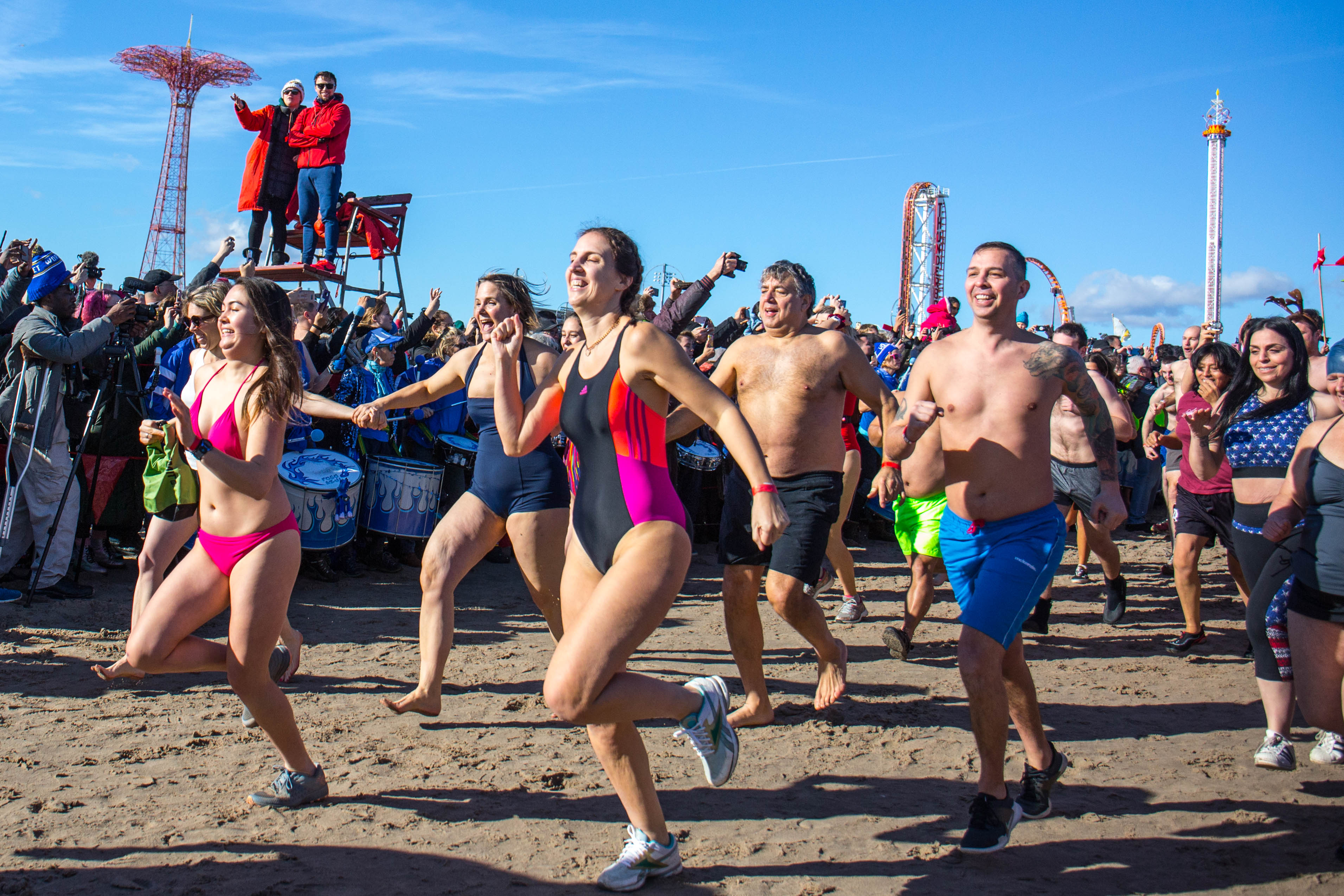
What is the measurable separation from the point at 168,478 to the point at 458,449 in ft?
15.8

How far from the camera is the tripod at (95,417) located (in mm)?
6566

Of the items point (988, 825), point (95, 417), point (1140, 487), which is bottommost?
point (988, 825)

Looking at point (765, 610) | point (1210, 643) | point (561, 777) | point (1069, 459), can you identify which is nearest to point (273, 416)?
point (561, 777)

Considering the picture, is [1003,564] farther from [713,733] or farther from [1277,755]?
[1277,755]

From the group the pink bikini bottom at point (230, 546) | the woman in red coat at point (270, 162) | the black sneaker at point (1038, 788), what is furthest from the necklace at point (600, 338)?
the woman in red coat at point (270, 162)

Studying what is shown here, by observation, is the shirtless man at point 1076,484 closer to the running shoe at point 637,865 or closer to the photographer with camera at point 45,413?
the running shoe at point 637,865

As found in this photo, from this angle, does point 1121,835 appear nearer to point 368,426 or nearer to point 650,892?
point 650,892

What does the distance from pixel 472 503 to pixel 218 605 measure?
1393 millimetres

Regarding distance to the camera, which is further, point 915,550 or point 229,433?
point 915,550

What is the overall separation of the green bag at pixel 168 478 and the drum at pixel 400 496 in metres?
3.63

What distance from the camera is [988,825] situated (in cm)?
335

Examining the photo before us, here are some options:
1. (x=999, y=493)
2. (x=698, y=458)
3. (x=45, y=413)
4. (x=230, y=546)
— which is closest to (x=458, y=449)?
(x=698, y=458)

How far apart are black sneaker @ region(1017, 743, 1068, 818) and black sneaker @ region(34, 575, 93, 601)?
611 centimetres

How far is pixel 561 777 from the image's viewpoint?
4.09 metres
